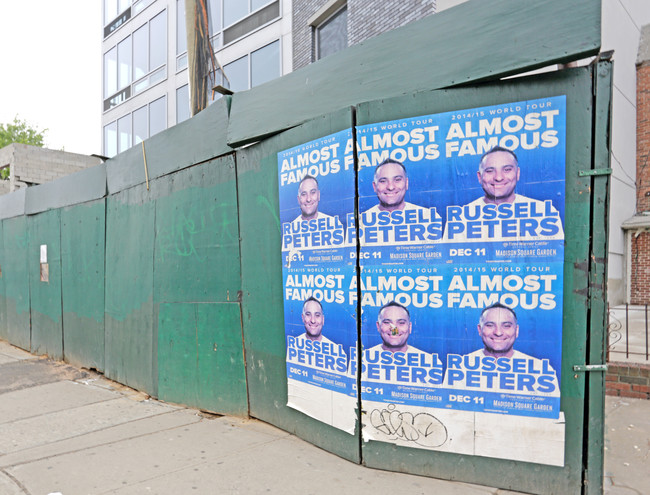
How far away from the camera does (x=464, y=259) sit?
3197mm

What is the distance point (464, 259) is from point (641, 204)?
17217 mm

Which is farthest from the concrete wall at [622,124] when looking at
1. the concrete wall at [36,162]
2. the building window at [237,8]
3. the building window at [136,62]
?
the concrete wall at [36,162]

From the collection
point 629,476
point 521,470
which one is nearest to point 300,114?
point 521,470

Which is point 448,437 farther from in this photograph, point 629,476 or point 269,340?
point 269,340

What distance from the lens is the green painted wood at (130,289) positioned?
595 centimetres

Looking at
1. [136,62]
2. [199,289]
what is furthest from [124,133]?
[199,289]

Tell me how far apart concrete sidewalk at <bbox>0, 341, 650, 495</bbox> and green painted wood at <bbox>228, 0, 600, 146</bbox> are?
2.88m

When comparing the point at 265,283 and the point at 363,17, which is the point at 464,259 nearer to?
the point at 265,283

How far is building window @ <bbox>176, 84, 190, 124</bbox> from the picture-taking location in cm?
1833

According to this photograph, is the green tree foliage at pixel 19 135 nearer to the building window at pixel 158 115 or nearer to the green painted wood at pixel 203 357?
the building window at pixel 158 115

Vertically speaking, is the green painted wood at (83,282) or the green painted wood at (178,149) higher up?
the green painted wood at (178,149)

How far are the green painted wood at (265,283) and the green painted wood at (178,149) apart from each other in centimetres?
50

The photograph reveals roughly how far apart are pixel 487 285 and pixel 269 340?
2165mm

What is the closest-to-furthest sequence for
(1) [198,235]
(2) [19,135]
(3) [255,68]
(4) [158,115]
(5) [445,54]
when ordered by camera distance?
(5) [445,54] < (1) [198,235] < (3) [255,68] < (4) [158,115] < (2) [19,135]
